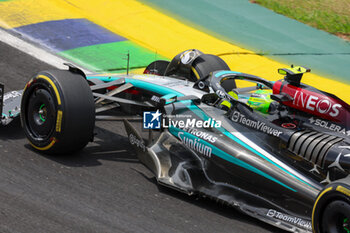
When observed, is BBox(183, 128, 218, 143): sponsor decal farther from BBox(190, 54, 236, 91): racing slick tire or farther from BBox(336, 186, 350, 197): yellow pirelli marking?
BBox(190, 54, 236, 91): racing slick tire

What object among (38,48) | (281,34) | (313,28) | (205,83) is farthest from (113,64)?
(313,28)

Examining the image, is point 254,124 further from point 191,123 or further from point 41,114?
point 41,114

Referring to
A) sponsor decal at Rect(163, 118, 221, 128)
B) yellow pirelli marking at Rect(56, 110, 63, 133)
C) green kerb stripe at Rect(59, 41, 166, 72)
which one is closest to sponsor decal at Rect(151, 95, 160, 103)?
sponsor decal at Rect(163, 118, 221, 128)

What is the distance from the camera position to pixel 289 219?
5375 mm

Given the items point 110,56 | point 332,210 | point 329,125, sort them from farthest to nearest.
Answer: point 110,56, point 329,125, point 332,210

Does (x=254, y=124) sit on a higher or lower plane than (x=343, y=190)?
lower

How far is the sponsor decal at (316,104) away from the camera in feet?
18.7

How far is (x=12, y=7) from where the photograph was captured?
11.9 metres

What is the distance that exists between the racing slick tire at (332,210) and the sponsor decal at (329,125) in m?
0.93

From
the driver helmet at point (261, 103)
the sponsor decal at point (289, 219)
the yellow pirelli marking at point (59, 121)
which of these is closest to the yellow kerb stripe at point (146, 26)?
the driver helmet at point (261, 103)

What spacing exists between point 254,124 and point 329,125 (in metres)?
0.76

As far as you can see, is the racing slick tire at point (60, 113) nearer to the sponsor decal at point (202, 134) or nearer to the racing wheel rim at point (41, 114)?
the racing wheel rim at point (41, 114)

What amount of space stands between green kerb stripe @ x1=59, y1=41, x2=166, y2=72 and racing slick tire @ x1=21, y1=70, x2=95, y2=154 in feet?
11.2

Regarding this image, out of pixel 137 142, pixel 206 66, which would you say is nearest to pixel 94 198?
pixel 137 142
